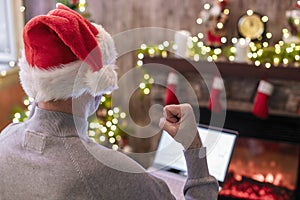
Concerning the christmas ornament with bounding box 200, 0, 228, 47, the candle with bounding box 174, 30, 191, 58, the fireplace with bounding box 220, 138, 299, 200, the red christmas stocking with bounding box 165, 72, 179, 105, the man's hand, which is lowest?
the fireplace with bounding box 220, 138, 299, 200

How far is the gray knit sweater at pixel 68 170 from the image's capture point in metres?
0.92

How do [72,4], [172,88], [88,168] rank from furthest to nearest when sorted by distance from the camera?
[172,88], [72,4], [88,168]

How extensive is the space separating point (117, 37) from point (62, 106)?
0.96 ft

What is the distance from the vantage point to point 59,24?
0.92 meters

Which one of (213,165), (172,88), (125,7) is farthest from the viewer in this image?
(125,7)

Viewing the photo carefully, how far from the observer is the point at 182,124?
3.19 ft

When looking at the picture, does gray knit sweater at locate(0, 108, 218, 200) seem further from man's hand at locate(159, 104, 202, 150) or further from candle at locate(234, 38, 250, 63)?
candle at locate(234, 38, 250, 63)

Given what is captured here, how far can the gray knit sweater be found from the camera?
92 cm

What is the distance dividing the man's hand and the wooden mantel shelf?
1606mm

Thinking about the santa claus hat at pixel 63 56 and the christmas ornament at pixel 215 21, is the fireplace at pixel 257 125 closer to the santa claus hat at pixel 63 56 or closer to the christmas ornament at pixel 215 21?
the christmas ornament at pixel 215 21

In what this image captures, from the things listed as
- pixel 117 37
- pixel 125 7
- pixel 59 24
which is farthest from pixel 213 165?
pixel 125 7

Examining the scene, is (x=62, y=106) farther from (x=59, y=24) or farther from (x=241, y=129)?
(x=241, y=129)

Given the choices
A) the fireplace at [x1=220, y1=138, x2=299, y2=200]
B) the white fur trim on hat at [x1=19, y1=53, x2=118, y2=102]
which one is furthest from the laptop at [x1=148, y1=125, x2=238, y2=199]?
the white fur trim on hat at [x1=19, y1=53, x2=118, y2=102]

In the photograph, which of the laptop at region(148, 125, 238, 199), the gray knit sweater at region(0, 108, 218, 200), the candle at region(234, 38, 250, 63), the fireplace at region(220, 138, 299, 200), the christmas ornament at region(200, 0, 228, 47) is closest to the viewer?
the gray knit sweater at region(0, 108, 218, 200)
